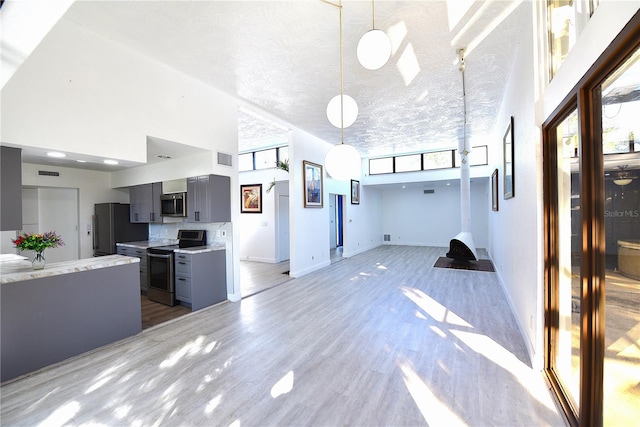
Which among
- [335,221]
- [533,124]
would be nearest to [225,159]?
[533,124]

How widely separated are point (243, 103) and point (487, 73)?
3.69 meters

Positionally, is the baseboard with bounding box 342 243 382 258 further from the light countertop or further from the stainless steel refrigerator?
the light countertop

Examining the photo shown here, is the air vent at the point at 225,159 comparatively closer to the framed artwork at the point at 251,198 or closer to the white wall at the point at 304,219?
the white wall at the point at 304,219

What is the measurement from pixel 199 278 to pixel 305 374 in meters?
2.28

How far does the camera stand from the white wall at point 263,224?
23.5 feet

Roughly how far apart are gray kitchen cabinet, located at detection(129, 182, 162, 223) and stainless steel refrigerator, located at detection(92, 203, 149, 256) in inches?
7.7

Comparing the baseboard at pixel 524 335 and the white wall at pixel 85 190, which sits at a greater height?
the white wall at pixel 85 190

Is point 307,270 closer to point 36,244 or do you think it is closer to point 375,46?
point 36,244

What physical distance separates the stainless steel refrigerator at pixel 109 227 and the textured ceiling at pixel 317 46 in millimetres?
3184

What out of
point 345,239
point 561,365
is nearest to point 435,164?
point 345,239

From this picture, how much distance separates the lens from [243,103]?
14.0ft

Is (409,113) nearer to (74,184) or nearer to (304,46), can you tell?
(304,46)

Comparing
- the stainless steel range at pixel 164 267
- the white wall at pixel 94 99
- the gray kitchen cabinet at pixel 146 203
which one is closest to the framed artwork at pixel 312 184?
the stainless steel range at pixel 164 267

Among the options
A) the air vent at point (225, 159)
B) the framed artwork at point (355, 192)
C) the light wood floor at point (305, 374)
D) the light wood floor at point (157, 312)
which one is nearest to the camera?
the light wood floor at point (305, 374)
